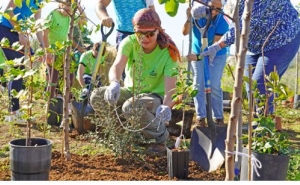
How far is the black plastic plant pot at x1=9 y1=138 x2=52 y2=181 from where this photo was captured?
2223 millimetres

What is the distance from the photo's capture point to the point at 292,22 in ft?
11.1

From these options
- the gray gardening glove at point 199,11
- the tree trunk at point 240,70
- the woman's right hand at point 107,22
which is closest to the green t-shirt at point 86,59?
the woman's right hand at point 107,22

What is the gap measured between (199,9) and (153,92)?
714mm

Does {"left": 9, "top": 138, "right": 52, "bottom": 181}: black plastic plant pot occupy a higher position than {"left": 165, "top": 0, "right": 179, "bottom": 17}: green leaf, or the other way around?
{"left": 165, "top": 0, "right": 179, "bottom": 17}: green leaf

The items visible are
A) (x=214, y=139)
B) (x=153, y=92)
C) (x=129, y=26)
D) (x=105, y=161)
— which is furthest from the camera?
(x=129, y=26)

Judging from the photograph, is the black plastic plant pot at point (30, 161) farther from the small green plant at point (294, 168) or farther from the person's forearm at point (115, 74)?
the small green plant at point (294, 168)

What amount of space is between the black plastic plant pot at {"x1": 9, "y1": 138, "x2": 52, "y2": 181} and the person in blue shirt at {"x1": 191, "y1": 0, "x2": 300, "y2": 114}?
155 cm

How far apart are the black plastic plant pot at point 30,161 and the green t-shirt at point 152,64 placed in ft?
3.52

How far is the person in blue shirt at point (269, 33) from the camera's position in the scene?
10.8 feet

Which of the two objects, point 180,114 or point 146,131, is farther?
point 180,114

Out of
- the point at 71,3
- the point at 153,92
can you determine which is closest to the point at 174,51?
the point at 153,92

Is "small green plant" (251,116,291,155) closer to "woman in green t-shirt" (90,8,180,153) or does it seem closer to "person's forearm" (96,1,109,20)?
"woman in green t-shirt" (90,8,180,153)

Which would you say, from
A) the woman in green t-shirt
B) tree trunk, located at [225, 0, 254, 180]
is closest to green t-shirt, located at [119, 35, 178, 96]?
the woman in green t-shirt

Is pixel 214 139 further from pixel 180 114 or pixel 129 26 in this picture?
pixel 129 26
